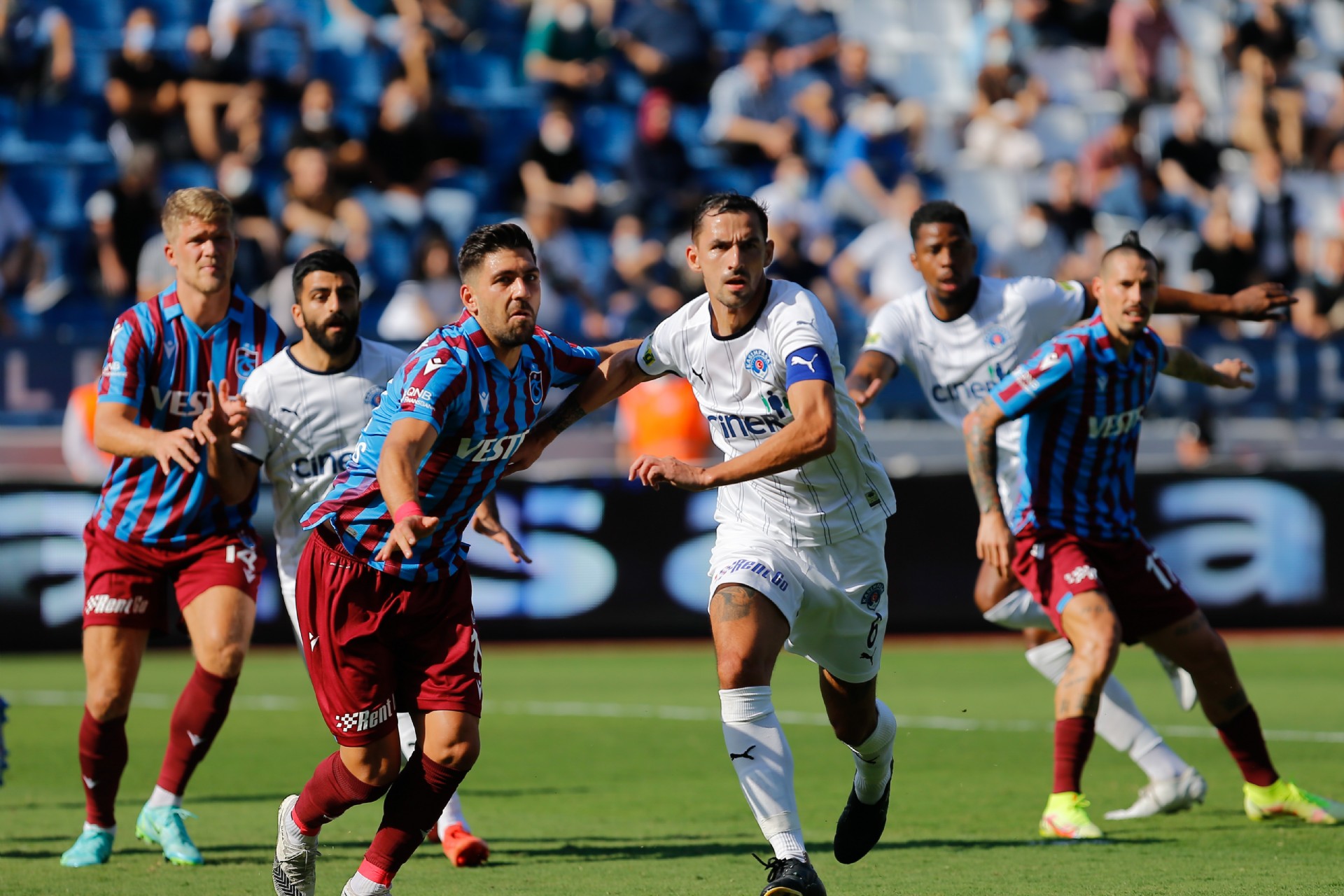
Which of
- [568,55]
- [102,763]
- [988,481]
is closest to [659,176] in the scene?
[568,55]

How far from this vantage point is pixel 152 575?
706cm

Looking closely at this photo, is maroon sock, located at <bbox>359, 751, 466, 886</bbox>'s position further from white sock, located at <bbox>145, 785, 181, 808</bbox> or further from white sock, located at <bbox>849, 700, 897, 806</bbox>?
white sock, located at <bbox>145, 785, 181, 808</bbox>

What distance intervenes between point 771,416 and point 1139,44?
60.4 feet

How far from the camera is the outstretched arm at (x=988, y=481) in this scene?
7047 mm

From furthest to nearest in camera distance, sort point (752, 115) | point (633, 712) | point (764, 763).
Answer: point (752, 115)
point (633, 712)
point (764, 763)

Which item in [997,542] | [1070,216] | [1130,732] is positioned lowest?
[1130,732]

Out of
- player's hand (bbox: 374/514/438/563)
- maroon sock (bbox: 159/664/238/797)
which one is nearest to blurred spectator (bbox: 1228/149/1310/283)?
maroon sock (bbox: 159/664/238/797)

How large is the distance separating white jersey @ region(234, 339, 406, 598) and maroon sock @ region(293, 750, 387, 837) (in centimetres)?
163

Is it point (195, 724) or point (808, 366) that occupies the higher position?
point (808, 366)

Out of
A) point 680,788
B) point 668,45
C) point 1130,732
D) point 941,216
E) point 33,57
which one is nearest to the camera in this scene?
point 1130,732

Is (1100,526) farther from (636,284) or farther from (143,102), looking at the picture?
(143,102)

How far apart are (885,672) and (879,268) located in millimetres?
5464

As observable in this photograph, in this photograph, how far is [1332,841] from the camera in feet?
22.6

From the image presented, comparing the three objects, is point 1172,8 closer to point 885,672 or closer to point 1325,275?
point 1325,275
